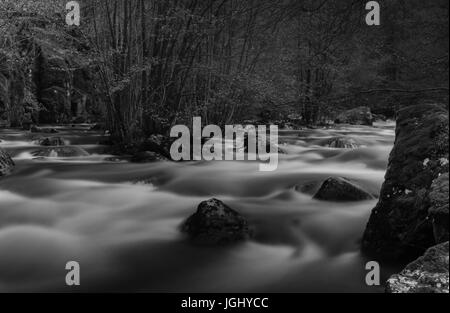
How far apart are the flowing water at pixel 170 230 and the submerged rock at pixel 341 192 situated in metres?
0.10

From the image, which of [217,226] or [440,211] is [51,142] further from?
[440,211]

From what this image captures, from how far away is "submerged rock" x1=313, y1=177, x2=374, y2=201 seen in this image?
5246 mm

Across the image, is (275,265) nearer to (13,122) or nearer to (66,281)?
(66,281)

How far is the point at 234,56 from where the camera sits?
1130 centimetres

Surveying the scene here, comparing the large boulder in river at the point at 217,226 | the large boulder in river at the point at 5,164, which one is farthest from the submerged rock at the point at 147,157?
the large boulder in river at the point at 217,226

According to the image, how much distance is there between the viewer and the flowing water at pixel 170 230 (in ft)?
12.0

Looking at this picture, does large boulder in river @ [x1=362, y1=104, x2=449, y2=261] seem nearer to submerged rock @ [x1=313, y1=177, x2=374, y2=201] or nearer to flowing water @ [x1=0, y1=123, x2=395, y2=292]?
flowing water @ [x1=0, y1=123, x2=395, y2=292]

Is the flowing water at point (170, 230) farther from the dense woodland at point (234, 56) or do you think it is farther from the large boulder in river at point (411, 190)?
the dense woodland at point (234, 56)

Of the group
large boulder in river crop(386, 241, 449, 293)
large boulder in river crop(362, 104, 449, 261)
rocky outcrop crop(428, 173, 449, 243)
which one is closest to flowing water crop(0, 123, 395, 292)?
large boulder in river crop(362, 104, 449, 261)

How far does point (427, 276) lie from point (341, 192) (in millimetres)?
2919

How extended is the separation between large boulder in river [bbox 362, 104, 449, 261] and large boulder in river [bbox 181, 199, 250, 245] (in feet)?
3.93

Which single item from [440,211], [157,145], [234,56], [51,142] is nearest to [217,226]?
[440,211]

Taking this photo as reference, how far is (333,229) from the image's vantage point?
15.0 ft

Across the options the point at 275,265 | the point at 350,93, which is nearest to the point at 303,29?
the point at 350,93
